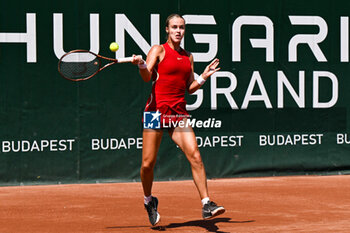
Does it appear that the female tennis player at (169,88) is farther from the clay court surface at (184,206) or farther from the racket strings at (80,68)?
the clay court surface at (184,206)

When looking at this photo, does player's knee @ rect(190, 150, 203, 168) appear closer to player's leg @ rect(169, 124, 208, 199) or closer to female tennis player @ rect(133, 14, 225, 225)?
player's leg @ rect(169, 124, 208, 199)

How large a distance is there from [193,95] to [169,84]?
3.87 metres

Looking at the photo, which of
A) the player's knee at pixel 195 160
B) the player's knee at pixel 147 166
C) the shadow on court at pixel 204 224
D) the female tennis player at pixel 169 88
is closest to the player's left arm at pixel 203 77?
the female tennis player at pixel 169 88

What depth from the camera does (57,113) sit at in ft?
31.0

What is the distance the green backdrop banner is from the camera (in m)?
9.32

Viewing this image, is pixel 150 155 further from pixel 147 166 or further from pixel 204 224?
pixel 204 224

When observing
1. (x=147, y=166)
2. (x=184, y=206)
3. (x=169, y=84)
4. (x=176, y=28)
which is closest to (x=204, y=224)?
(x=147, y=166)

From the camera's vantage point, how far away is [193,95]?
9906 mm

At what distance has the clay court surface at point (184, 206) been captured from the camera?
247 inches

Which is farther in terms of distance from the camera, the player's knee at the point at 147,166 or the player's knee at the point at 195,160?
the player's knee at the point at 147,166

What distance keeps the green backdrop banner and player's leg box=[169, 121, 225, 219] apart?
150 inches

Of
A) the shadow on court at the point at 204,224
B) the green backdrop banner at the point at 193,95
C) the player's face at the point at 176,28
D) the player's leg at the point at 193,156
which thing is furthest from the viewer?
the green backdrop banner at the point at 193,95

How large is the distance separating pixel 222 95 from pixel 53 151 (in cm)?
261

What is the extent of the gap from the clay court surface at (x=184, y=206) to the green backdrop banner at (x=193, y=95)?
0.34 meters
